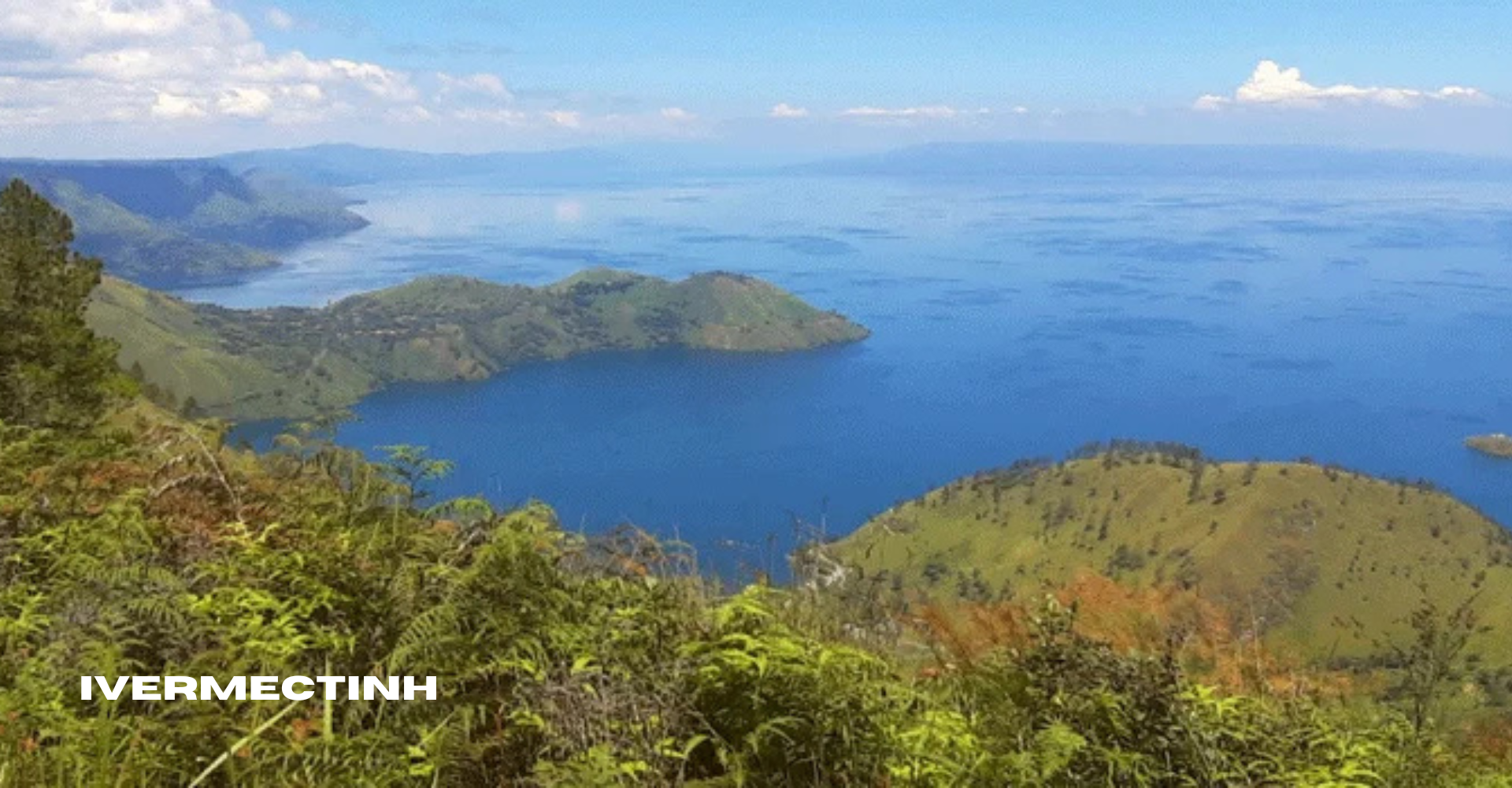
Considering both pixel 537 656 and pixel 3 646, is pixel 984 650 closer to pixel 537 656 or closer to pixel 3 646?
pixel 537 656

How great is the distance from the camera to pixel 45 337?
18562 mm

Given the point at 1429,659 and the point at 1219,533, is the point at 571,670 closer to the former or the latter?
the point at 1429,659

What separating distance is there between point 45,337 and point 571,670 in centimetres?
2006

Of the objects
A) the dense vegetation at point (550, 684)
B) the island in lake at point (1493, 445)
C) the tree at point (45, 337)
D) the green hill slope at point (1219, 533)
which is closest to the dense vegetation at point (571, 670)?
the dense vegetation at point (550, 684)

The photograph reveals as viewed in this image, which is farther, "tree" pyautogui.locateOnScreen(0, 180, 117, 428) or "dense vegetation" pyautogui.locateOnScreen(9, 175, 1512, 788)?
"tree" pyautogui.locateOnScreen(0, 180, 117, 428)

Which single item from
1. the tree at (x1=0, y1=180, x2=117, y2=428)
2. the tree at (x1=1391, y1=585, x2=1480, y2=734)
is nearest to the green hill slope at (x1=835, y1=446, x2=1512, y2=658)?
the tree at (x1=0, y1=180, x2=117, y2=428)

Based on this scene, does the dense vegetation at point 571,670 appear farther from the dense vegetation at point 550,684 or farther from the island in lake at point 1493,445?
the island in lake at point 1493,445

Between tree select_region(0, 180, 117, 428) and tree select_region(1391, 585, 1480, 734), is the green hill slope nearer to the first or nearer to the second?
tree select_region(0, 180, 117, 428)

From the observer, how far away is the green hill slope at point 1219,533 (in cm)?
12125

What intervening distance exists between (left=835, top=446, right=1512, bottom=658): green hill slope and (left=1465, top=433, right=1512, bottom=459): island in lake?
40702mm

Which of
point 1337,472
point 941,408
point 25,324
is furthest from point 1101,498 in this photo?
point 25,324

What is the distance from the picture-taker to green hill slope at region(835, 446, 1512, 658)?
121250mm

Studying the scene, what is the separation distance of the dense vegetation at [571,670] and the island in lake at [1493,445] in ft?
638

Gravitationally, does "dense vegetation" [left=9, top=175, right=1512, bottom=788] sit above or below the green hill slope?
above
